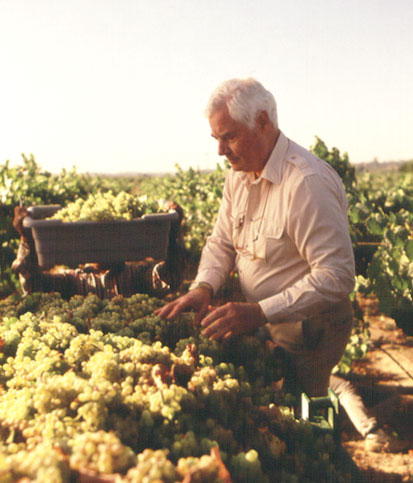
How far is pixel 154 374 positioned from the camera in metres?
1.44

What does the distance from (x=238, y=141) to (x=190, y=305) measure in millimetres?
925

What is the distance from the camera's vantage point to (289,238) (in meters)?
2.66

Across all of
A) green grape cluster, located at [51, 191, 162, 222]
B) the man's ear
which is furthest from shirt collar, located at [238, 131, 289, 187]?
green grape cluster, located at [51, 191, 162, 222]

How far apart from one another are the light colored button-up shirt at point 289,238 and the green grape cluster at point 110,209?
0.95m

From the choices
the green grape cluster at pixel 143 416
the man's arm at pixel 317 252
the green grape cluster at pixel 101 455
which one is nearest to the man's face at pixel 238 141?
the man's arm at pixel 317 252

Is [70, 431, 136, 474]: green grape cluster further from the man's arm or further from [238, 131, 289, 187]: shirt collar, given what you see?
[238, 131, 289, 187]: shirt collar

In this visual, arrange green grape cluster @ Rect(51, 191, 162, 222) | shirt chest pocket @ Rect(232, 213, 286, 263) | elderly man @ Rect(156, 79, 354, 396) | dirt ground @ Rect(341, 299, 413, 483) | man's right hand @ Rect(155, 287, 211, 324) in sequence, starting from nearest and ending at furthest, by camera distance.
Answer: man's right hand @ Rect(155, 287, 211, 324) → elderly man @ Rect(156, 79, 354, 396) → shirt chest pocket @ Rect(232, 213, 286, 263) → green grape cluster @ Rect(51, 191, 162, 222) → dirt ground @ Rect(341, 299, 413, 483)

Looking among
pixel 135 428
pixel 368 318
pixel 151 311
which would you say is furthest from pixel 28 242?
pixel 368 318

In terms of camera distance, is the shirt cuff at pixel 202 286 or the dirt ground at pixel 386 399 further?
the dirt ground at pixel 386 399

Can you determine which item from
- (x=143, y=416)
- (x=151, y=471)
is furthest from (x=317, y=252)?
(x=151, y=471)

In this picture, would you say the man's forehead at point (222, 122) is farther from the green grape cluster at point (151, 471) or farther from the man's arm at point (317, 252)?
the green grape cluster at point (151, 471)

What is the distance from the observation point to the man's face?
2578 mm

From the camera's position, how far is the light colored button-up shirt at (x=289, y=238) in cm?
246

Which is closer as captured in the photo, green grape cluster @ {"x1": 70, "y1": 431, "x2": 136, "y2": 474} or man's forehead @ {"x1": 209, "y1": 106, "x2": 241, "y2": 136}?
green grape cluster @ {"x1": 70, "y1": 431, "x2": 136, "y2": 474}
